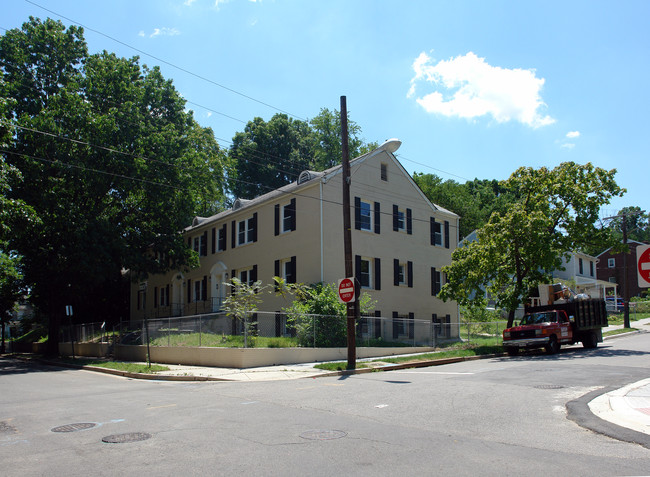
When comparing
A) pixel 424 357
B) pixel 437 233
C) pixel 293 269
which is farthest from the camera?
pixel 437 233

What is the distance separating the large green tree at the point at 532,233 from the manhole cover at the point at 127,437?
21037 millimetres

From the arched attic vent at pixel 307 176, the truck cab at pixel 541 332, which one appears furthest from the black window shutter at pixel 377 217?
the truck cab at pixel 541 332

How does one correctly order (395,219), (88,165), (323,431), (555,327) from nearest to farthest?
1. (323,431)
2. (555,327)
3. (88,165)
4. (395,219)

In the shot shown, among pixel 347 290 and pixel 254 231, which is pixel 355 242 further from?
pixel 347 290

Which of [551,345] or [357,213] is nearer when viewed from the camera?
[551,345]

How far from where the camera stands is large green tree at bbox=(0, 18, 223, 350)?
2652 cm

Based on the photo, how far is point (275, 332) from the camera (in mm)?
21078

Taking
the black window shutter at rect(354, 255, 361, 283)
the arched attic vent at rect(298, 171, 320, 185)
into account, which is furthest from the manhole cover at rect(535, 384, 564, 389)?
the arched attic vent at rect(298, 171, 320, 185)

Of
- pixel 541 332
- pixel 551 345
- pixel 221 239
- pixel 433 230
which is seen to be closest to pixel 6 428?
pixel 541 332

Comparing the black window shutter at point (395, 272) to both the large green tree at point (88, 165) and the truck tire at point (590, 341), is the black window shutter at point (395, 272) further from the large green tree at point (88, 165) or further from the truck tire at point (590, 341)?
the large green tree at point (88, 165)

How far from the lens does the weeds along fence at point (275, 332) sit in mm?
20375

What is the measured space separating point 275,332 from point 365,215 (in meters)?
10.5

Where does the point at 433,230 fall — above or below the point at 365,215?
below

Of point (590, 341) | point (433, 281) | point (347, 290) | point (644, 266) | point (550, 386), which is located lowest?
point (590, 341)
